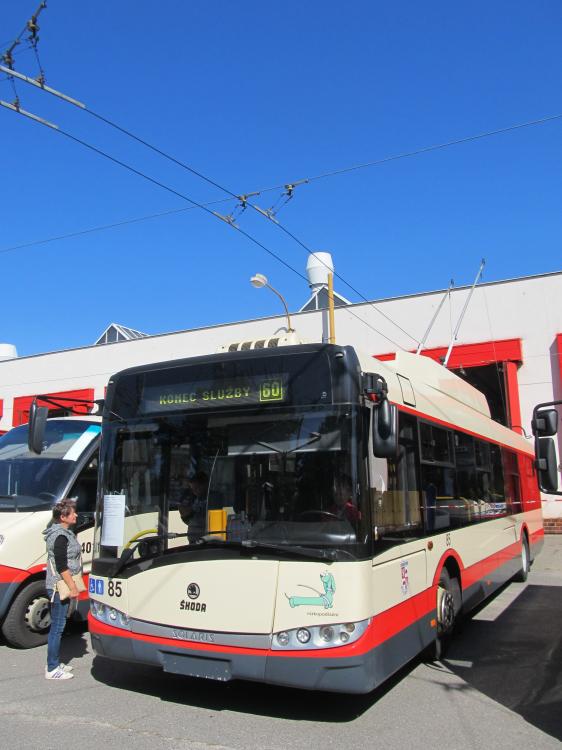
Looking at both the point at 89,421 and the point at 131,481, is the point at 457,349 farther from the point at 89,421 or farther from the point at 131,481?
the point at 131,481

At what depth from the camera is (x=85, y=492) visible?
7.63 m

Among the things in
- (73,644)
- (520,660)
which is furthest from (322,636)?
(73,644)

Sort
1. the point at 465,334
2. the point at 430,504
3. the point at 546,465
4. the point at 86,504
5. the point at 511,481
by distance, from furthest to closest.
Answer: the point at 465,334 → the point at 511,481 → the point at 86,504 → the point at 430,504 → the point at 546,465

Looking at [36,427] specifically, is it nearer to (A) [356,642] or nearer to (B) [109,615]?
(B) [109,615]

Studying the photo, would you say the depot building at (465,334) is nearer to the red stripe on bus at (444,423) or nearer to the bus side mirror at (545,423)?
the red stripe on bus at (444,423)

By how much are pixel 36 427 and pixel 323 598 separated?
3.59 meters

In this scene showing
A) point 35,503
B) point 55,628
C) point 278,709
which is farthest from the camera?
point 35,503

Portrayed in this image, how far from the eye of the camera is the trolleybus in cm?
674

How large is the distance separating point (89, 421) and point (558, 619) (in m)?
6.55

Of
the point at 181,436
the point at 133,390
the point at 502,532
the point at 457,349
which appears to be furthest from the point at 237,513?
the point at 457,349

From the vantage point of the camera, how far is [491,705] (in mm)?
5000

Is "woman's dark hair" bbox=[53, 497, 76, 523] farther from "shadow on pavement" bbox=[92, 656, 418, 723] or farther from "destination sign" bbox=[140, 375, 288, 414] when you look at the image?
"shadow on pavement" bbox=[92, 656, 418, 723]

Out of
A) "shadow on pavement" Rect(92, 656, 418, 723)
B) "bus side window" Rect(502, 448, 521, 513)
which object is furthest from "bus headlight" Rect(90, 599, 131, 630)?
"bus side window" Rect(502, 448, 521, 513)

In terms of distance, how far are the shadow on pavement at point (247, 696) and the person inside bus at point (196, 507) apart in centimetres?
133
